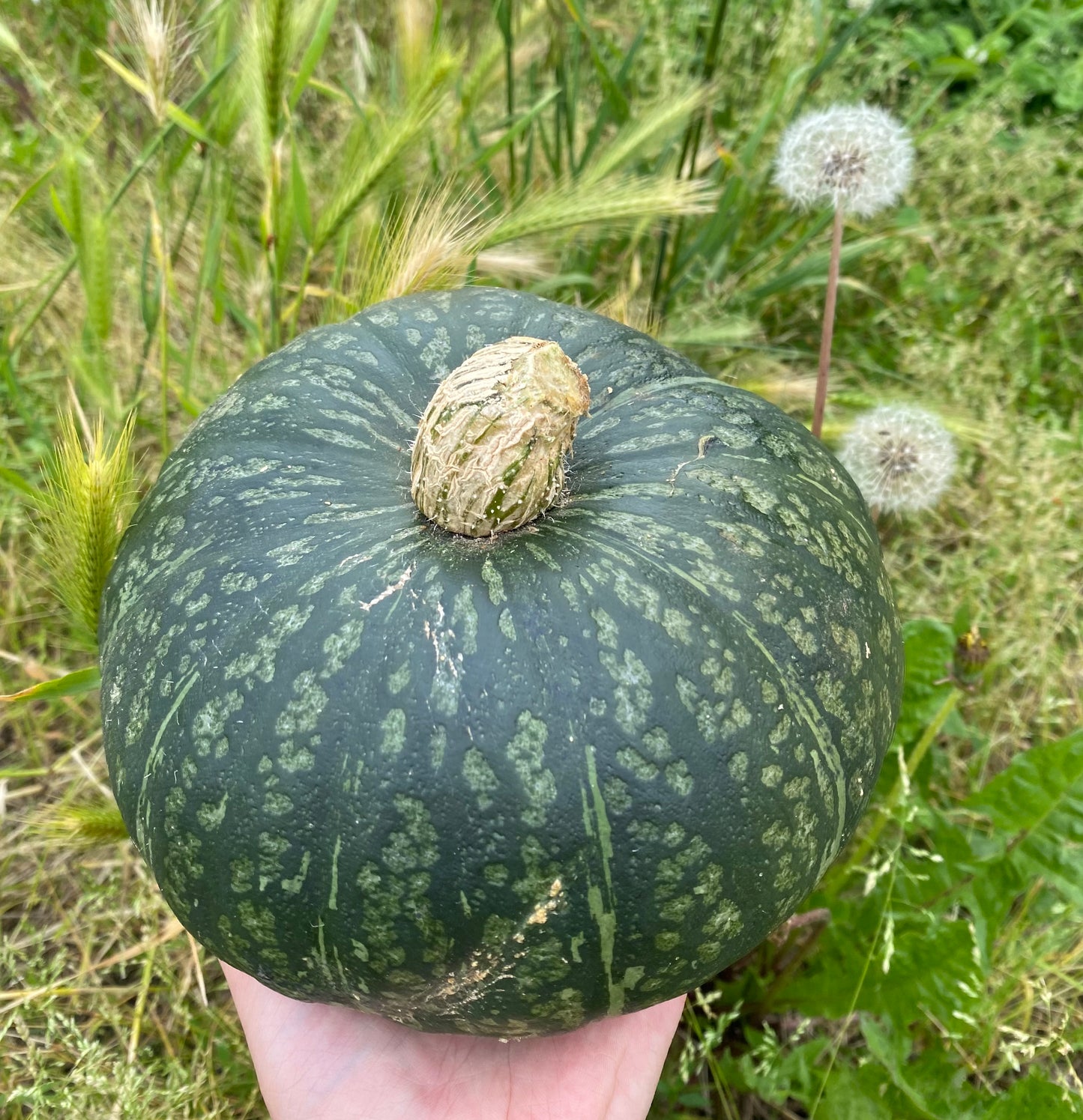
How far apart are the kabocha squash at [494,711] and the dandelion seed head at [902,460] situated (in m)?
0.55

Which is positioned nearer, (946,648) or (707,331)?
(946,648)

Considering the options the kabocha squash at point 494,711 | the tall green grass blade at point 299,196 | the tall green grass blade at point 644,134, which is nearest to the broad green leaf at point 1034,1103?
the kabocha squash at point 494,711

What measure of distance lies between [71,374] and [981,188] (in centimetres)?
263

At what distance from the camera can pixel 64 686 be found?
164 centimetres

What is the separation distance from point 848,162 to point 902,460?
58 centimetres

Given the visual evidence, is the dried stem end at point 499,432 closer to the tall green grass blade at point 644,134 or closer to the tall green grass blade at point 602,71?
the tall green grass blade at point 644,134

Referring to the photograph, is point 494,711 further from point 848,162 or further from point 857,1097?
point 848,162

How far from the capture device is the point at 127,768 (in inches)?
52.8

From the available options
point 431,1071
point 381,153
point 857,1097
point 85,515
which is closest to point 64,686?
point 85,515

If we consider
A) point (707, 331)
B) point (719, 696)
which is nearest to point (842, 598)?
point (719, 696)

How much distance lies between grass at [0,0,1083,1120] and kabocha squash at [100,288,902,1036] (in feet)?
1.32

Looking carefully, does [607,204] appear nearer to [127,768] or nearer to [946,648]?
[946,648]

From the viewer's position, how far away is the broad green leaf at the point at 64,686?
153cm

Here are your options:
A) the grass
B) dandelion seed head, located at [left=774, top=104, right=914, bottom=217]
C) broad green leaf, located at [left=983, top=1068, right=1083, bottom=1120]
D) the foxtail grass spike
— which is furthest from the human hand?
dandelion seed head, located at [left=774, top=104, right=914, bottom=217]
